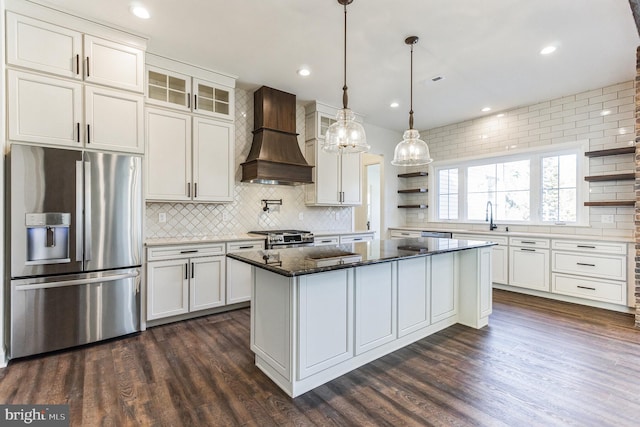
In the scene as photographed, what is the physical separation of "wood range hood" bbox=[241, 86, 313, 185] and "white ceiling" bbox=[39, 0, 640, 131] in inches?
8.2

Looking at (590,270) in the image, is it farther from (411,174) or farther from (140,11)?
(140,11)

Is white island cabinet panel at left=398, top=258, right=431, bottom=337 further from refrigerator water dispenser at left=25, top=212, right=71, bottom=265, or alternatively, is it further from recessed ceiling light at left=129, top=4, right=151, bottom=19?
recessed ceiling light at left=129, top=4, right=151, bottom=19

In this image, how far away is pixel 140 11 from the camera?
263 cm

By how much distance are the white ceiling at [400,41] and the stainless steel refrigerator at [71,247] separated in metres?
1.35

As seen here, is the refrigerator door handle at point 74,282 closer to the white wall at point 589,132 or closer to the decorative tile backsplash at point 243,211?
the decorative tile backsplash at point 243,211

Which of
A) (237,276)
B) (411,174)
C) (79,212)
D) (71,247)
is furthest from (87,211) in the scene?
(411,174)

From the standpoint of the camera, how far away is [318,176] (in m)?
4.83

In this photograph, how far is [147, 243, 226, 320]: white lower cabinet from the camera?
3.17m

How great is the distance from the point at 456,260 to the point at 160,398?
2888mm

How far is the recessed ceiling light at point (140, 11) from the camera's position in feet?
8.47

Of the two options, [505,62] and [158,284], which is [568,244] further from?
[158,284]

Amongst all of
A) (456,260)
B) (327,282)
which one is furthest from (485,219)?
(327,282)

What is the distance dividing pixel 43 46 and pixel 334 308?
3.24 m

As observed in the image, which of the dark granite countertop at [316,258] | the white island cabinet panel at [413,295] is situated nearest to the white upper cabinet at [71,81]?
the dark granite countertop at [316,258]
